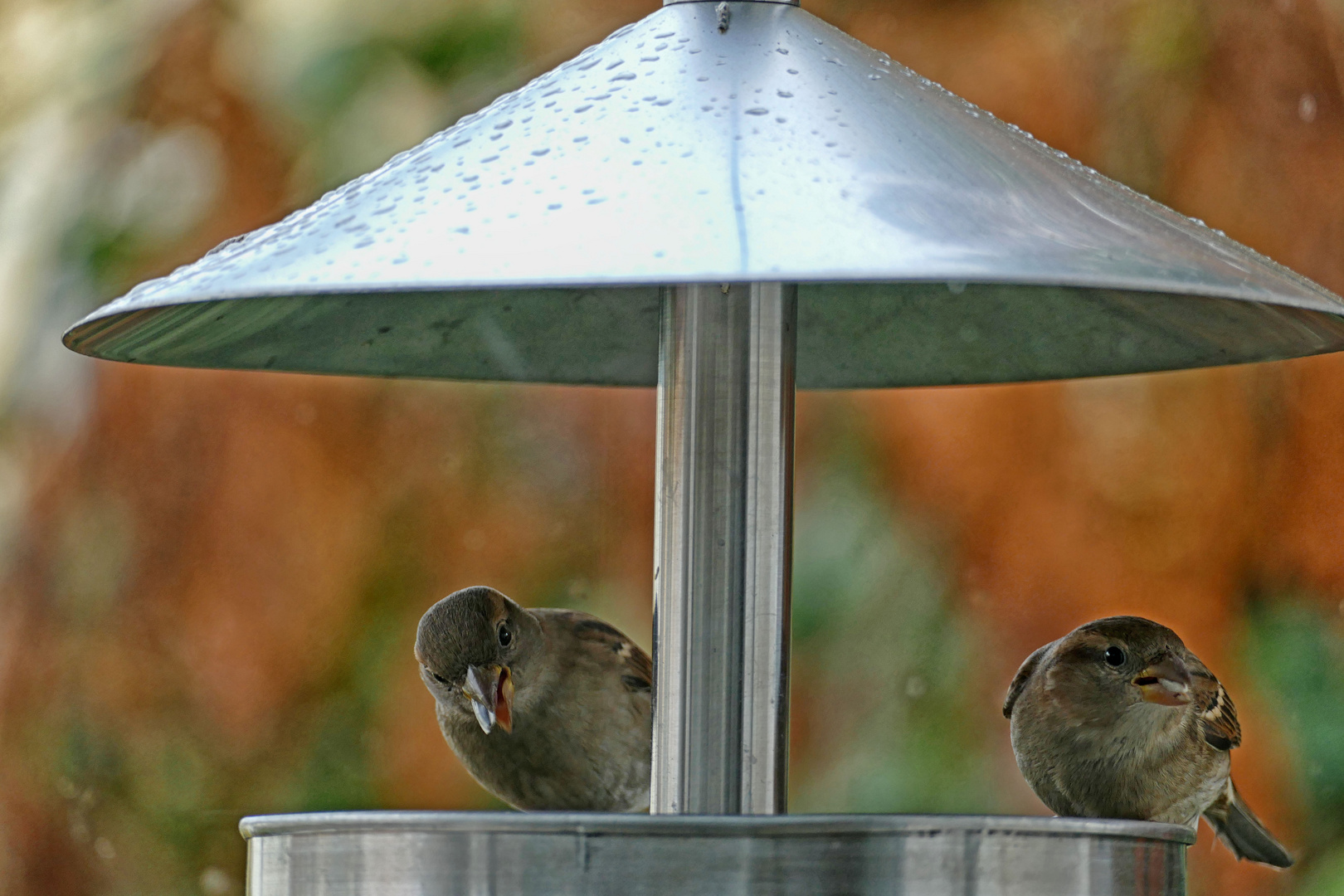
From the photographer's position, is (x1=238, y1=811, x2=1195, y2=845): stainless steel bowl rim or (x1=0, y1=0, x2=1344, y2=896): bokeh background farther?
(x1=0, y1=0, x2=1344, y2=896): bokeh background

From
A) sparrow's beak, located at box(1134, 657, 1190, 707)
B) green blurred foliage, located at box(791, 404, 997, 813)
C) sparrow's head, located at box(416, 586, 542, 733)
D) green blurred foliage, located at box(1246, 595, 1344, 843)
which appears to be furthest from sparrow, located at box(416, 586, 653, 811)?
green blurred foliage, located at box(1246, 595, 1344, 843)

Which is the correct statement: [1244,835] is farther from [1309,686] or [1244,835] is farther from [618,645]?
[1309,686]

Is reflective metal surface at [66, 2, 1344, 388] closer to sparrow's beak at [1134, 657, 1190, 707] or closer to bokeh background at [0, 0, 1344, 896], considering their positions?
sparrow's beak at [1134, 657, 1190, 707]

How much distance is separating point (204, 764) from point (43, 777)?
0.45 m

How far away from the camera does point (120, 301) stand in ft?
4.42

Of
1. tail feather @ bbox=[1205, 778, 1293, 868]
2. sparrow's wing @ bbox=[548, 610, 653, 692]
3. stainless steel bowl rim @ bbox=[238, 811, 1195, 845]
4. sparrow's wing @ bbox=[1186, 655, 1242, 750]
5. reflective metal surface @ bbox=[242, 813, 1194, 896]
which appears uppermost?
sparrow's wing @ bbox=[548, 610, 653, 692]

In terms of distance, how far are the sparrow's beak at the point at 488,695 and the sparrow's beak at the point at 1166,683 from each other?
2.57ft

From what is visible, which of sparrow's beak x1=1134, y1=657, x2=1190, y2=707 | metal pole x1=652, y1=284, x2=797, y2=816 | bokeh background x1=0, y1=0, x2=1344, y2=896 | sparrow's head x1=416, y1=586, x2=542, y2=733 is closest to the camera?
metal pole x1=652, y1=284, x2=797, y2=816

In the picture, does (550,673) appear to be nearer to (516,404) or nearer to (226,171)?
(516,404)

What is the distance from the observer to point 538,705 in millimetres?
2398

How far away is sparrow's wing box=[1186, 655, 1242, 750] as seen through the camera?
202cm

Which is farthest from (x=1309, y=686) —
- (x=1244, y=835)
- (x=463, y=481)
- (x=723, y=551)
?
(x=723, y=551)

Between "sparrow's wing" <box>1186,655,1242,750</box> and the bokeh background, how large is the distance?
237 centimetres

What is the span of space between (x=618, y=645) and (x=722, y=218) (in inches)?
59.0
